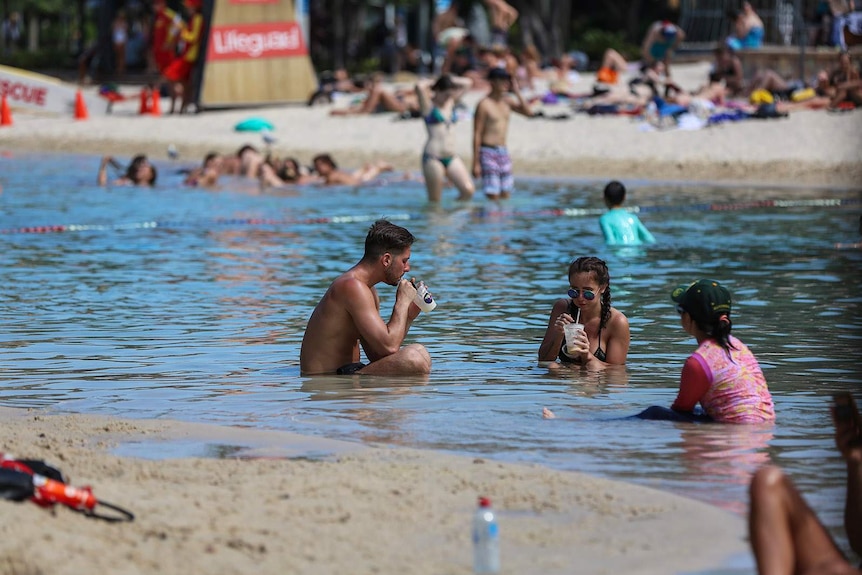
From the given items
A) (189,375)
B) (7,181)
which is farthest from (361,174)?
(189,375)

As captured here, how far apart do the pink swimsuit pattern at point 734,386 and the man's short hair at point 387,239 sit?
214 centimetres

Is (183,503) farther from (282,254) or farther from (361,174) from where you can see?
(361,174)

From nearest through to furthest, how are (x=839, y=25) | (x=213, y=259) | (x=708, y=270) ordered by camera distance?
(x=708, y=270), (x=213, y=259), (x=839, y=25)

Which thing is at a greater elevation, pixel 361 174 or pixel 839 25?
pixel 839 25

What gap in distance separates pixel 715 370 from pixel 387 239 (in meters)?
2.30

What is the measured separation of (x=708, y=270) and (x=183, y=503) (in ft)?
31.6

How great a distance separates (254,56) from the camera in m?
35.7

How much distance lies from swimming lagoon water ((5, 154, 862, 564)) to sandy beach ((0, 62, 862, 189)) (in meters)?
2.50

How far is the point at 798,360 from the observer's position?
10008 mm

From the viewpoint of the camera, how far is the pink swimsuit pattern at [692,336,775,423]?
Result: 736cm

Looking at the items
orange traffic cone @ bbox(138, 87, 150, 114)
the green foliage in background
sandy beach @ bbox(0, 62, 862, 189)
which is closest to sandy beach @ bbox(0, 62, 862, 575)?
sandy beach @ bbox(0, 62, 862, 189)

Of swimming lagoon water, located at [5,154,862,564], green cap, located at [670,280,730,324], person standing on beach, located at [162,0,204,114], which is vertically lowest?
swimming lagoon water, located at [5,154,862,564]

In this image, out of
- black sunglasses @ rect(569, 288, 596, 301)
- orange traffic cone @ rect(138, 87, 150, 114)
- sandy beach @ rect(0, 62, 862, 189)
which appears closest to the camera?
black sunglasses @ rect(569, 288, 596, 301)

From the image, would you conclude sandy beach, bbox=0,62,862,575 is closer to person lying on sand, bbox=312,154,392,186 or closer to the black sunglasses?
the black sunglasses
